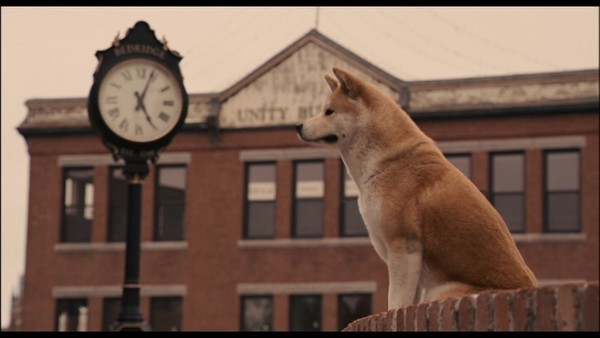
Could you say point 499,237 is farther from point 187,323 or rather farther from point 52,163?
point 52,163

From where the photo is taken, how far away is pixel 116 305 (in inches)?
1577

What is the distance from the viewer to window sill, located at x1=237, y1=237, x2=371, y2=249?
3844 centimetres

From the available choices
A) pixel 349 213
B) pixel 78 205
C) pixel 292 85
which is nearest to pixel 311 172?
pixel 349 213

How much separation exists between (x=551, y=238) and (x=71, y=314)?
14415mm

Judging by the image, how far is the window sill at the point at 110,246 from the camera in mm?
39750

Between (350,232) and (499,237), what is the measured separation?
31975 millimetres

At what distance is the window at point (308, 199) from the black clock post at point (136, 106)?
721 inches

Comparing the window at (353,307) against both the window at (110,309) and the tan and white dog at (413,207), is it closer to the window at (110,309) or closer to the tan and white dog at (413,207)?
the window at (110,309)

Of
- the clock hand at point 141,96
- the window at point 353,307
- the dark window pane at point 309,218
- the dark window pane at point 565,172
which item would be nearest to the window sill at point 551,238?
the dark window pane at point 565,172

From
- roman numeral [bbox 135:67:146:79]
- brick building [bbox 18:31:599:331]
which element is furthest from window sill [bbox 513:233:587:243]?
roman numeral [bbox 135:67:146:79]

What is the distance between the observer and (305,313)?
38406 mm

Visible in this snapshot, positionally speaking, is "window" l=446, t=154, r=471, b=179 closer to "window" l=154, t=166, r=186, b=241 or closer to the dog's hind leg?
"window" l=154, t=166, r=186, b=241
